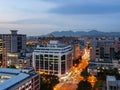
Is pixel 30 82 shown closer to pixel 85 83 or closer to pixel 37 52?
pixel 85 83

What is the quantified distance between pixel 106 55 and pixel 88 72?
2305 cm

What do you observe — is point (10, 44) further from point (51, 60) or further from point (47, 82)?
point (47, 82)

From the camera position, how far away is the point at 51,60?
52250mm

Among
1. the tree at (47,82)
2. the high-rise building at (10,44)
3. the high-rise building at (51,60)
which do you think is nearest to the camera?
the tree at (47,82)

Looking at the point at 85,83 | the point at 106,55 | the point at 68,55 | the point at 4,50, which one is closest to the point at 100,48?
the point at 106,55

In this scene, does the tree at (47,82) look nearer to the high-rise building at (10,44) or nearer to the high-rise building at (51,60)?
the high-rise building at (51,60)

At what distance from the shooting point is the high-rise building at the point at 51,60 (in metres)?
51.7

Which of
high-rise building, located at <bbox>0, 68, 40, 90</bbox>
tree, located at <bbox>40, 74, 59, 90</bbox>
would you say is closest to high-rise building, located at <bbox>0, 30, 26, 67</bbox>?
tree, located at <bbox>40, 74, 59, 90</bbox>

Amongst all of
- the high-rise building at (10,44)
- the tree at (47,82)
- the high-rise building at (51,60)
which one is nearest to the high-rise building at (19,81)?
the tree at (47,82)

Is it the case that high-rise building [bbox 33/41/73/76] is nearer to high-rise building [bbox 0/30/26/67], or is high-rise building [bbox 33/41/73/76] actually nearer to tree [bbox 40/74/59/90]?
tree [bbox 40/74/59/90]

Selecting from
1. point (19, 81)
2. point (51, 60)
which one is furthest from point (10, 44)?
point (19, 81)

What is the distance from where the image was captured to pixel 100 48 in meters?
72.2

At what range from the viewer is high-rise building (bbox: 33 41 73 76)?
51688 millimetres

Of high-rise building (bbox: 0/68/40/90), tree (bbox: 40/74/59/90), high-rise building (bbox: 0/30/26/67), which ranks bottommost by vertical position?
tree (bbox: 40/74/59/90)
